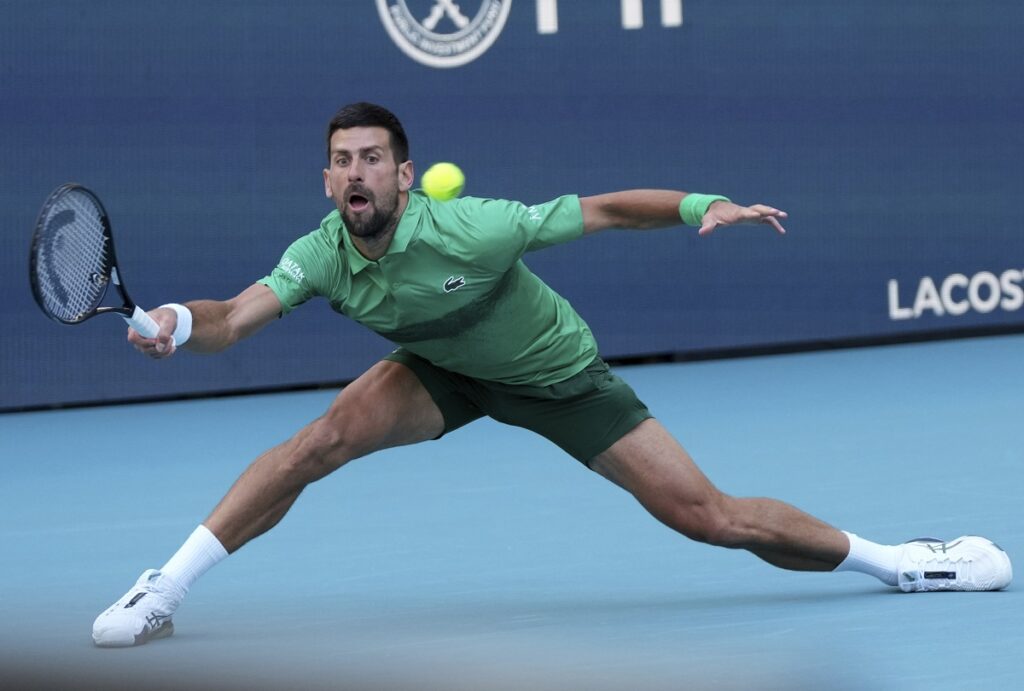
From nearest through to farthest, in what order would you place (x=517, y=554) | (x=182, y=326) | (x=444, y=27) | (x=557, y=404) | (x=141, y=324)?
(x=141, y=324), (x=182, y=326), (x=557, y=404), (x=517, y=554), (x=444, y=27)

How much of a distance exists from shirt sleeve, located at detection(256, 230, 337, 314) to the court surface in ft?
2.98

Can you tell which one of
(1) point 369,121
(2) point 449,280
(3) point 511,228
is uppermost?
(1) point 369,121

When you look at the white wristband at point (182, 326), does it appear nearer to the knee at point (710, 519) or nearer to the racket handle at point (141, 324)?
the racket handle at point (141, 324)

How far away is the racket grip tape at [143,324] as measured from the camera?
4.23 metres

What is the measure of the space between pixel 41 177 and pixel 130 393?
1.19 meters

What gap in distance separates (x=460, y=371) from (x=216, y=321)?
2.61ft

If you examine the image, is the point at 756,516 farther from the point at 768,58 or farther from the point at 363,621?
the point at 768,58

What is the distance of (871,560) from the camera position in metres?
5.09

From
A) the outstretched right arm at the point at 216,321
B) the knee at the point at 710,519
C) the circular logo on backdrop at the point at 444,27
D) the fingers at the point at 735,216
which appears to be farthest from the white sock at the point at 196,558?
the circular logo on backdrop at the point at 444,27

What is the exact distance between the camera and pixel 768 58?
400 inches

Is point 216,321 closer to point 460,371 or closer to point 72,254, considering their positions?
point 72,254

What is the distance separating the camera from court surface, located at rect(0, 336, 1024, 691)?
454cm

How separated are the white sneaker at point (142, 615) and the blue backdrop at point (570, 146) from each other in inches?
172

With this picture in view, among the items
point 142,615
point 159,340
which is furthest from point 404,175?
point 142,615
